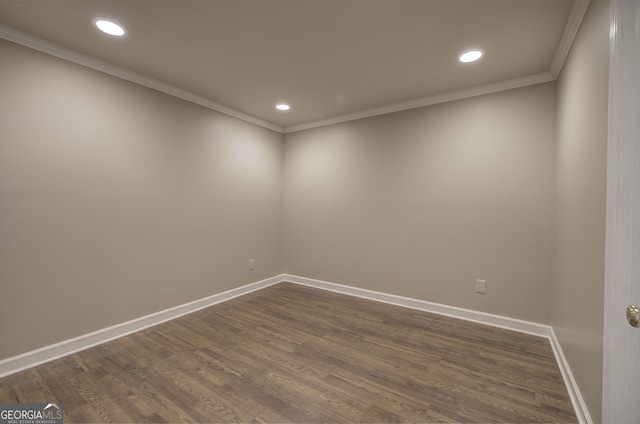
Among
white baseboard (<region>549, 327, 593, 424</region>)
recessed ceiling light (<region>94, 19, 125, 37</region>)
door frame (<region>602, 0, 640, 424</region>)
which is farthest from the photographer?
recessed ceiling light (<region>94, 19, 125, 37</region>)

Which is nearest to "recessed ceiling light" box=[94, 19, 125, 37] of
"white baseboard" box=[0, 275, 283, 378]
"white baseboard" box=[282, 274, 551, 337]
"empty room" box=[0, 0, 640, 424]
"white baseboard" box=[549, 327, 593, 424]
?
"empty room" box=[0, 0, 640, 424]

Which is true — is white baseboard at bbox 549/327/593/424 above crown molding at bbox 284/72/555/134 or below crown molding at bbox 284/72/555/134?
below

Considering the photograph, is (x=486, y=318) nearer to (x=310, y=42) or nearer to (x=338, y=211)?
(x=338, y=211)

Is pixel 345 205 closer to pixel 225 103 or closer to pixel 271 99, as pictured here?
pixel 271 99

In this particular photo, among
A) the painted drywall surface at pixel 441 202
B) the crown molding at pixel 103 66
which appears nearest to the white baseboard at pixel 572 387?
the painted drywall surface at pixel 441 202

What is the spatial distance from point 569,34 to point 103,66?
3.70 meters

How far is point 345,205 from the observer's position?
12.9ft

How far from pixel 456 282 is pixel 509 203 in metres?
1.00

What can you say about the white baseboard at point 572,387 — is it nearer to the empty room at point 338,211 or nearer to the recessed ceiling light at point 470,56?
the empty room at point 338,211

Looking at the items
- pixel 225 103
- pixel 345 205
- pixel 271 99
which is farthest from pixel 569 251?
pixel 225 103

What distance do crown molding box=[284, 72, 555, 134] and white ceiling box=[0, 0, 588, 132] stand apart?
0.02 metres

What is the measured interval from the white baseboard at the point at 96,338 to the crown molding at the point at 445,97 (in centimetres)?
281

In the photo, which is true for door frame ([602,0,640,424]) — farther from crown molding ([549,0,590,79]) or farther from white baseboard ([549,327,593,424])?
crown molding ([549,0,590,79])

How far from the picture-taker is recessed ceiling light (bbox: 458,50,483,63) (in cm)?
227
